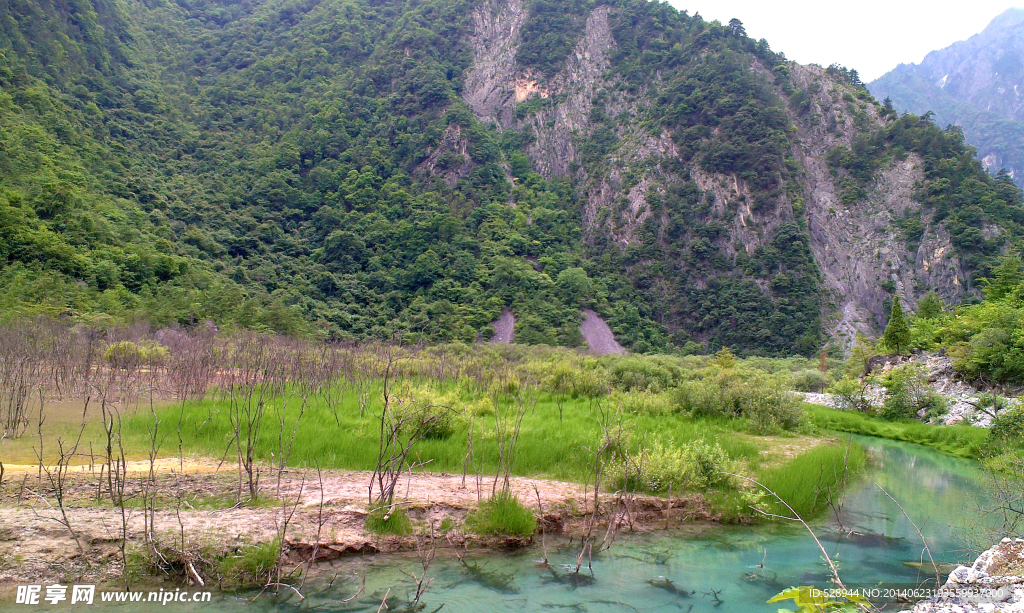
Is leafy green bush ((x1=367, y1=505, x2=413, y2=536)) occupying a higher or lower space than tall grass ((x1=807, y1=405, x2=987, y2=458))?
higher

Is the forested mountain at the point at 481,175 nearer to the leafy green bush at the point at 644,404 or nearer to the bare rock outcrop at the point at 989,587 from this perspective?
the leafy green bush at the point at 644,404

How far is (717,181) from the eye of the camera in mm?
78312

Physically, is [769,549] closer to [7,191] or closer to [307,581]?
[307,581]

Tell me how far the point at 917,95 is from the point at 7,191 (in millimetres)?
235096

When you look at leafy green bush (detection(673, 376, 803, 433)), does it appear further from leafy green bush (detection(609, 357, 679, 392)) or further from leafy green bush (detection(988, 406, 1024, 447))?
leafy green bush (detection(988, 406, 1024, 447))

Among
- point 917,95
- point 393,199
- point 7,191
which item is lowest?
point 7,191

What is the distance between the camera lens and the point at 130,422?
11.5 m

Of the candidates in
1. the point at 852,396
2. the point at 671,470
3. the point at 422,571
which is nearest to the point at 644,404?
the point at 671,470

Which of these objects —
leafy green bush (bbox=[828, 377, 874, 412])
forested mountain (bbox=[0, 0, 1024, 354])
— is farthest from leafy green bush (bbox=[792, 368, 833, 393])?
forested mountain (bbox=[0, 0, 1024, 354])

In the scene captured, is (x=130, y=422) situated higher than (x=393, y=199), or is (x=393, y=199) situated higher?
(x=393, y=199)

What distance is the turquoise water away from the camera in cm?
620

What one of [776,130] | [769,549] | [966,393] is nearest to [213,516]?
[769,549]

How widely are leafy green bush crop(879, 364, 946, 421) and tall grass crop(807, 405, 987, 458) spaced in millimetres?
769

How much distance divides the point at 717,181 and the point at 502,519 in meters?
79.5
